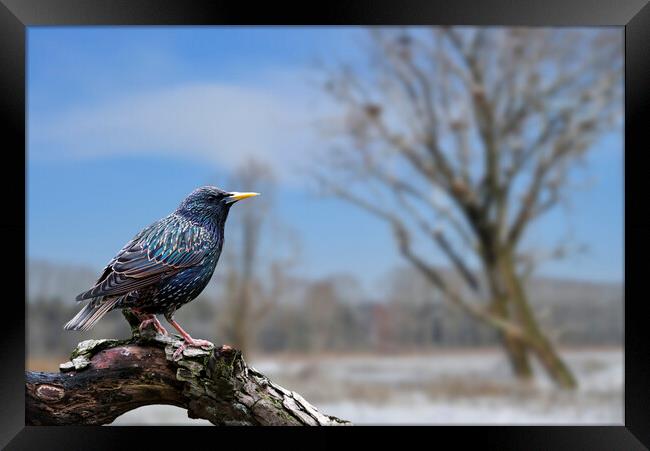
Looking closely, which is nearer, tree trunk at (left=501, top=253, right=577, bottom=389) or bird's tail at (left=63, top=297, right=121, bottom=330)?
bird's tail at (left=63, top=297, right=121, bottom=330)

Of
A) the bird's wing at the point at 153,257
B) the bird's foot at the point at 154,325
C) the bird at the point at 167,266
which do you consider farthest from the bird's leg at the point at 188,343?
the bird's wing at the point at 153,257

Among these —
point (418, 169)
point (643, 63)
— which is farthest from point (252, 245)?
point (643, 63)

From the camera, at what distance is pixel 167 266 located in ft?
8.85

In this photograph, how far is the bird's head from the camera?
2.81 meters

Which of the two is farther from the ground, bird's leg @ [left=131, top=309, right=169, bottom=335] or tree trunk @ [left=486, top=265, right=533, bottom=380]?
tree trunk @ [left=486, top=265, right=533, bottom=380]

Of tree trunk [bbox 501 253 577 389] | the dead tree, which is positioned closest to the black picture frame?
the dead tree

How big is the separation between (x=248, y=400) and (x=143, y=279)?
28.5 inches

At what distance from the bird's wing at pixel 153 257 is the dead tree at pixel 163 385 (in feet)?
1.06

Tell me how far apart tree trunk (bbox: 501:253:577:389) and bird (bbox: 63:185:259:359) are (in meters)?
5.01

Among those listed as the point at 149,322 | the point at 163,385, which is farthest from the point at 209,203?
the point at 163,385

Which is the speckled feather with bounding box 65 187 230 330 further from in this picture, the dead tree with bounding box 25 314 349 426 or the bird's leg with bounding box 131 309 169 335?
the dead tree with bounding box 25 314 349 426

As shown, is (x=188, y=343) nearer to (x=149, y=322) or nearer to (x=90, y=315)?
(x=149, y=322)

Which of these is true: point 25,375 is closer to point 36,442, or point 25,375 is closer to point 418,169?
point 36,442

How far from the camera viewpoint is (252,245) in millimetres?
5586
